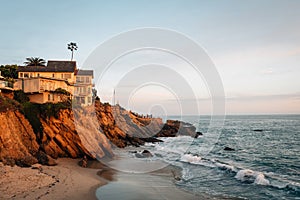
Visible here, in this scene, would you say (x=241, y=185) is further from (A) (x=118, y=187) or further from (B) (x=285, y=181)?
(A) (x=118, y=187)

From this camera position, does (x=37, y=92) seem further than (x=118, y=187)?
Yes

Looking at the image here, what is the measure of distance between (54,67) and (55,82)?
307 inches

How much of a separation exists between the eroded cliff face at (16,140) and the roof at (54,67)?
19573 mm

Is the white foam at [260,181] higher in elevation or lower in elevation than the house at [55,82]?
lower

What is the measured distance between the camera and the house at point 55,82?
34.3 m

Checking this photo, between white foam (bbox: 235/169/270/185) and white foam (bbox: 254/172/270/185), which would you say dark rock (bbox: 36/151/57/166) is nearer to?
white foam (bbox: 235/169/270/185)

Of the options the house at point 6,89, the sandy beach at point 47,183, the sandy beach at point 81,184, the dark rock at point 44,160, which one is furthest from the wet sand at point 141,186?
the house at point 6,89

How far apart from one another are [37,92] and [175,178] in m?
23.0

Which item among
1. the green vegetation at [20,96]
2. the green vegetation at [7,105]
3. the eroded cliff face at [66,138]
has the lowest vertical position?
the eroded cliff face at [66,138]

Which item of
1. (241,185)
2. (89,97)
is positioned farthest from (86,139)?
(89,97)

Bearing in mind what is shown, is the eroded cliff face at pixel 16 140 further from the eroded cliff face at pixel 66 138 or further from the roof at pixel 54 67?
the roof at pixel 54 67

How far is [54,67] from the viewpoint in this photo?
147ft

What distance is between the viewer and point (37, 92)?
33969mm

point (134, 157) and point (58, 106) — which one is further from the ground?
point (58, 106)
